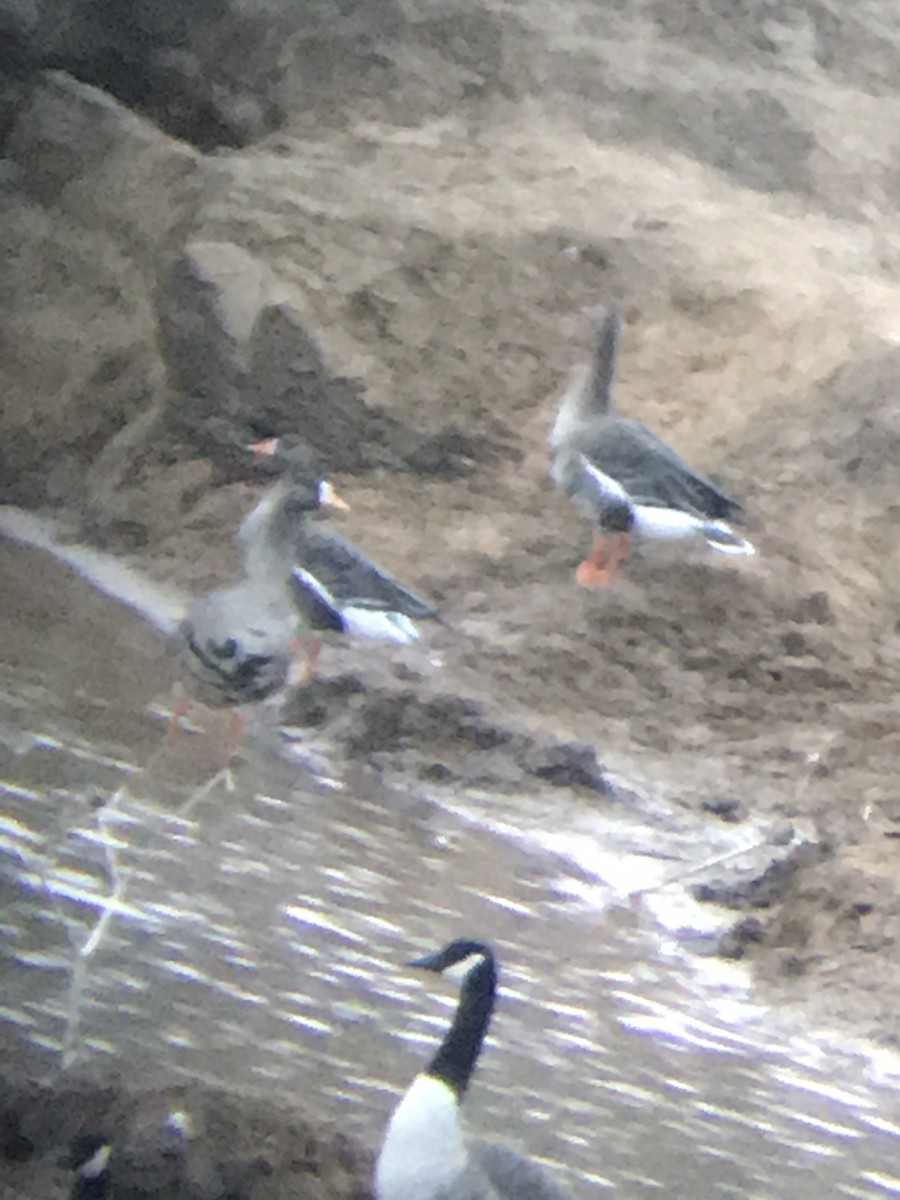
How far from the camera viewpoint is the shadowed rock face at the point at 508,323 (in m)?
1.83

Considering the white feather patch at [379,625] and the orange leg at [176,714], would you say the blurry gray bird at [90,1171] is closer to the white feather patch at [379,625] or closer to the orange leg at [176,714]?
the orange leg at [176,714]

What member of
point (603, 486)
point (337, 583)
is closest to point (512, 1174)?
point (337, 583)

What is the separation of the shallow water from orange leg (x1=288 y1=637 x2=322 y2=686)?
0.21 ft

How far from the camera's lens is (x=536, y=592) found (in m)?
1.91

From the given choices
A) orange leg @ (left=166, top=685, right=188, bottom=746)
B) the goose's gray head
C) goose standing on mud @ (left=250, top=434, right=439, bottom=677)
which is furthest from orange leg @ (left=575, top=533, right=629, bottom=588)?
the goose's gray head

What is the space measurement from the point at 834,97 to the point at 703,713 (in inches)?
48.7

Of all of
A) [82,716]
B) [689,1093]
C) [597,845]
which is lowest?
[82,716]

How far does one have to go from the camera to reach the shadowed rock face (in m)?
1.83

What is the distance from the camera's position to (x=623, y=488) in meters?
1.81

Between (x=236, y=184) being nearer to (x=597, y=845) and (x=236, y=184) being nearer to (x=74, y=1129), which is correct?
(x=597, y=845)

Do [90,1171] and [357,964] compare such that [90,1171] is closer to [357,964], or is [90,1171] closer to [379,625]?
[357,964]

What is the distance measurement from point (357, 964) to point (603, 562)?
0.72 m

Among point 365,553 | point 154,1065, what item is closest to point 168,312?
point 365,553

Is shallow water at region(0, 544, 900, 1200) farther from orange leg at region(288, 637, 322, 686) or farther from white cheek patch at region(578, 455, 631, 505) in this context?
white cheek patch at region(578, 455, 631, 505)
